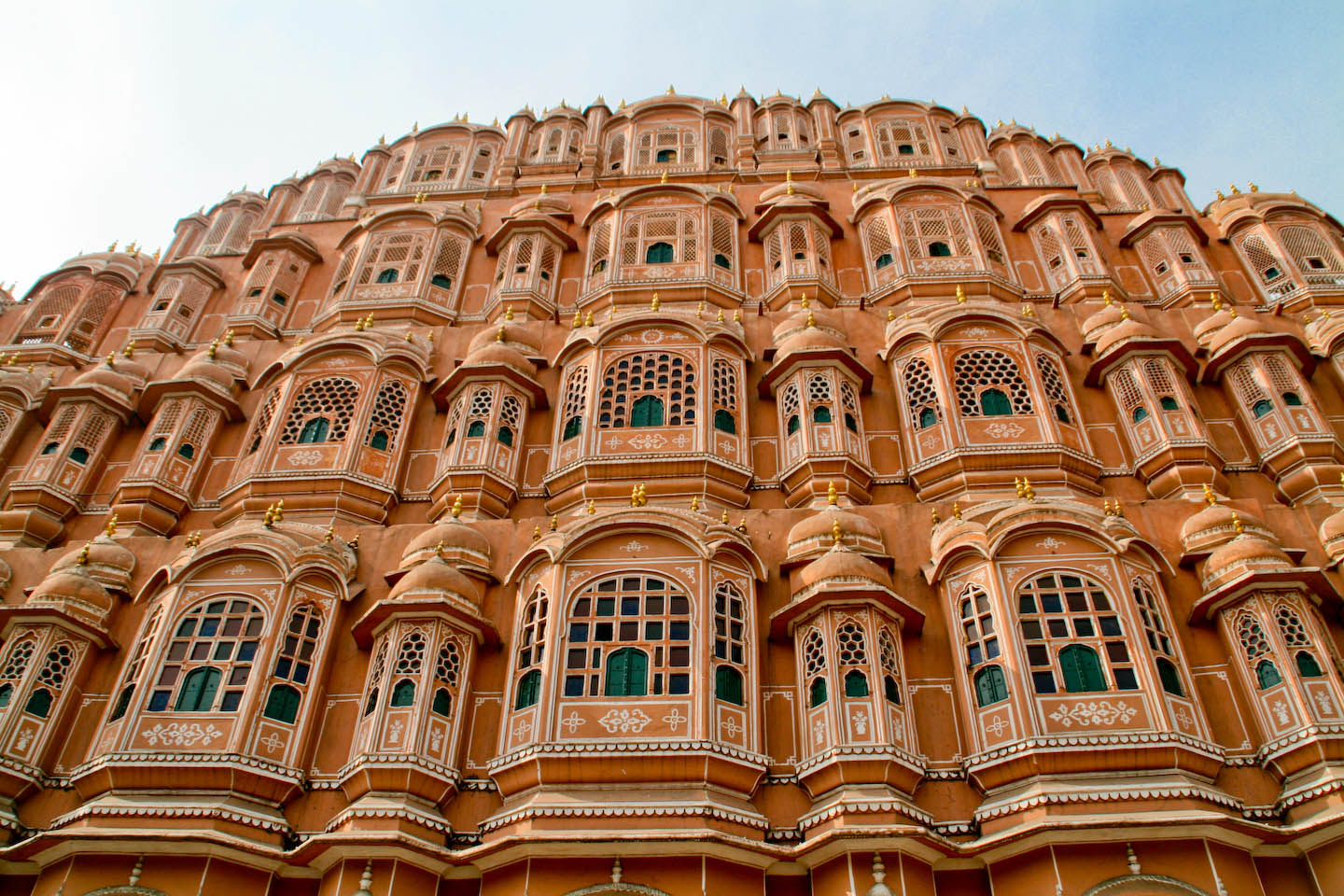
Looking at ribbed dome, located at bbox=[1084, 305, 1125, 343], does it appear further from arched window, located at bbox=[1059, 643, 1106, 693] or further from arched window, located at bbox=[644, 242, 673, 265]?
arched window, located at bbox=[644, 242, 673, 265]

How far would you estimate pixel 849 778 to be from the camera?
13461mm

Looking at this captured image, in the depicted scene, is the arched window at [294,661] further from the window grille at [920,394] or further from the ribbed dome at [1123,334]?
the ribbed dome at [1123,334]

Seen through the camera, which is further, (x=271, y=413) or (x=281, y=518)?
(x=271, y=413)

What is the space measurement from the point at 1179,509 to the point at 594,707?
958 centimetres

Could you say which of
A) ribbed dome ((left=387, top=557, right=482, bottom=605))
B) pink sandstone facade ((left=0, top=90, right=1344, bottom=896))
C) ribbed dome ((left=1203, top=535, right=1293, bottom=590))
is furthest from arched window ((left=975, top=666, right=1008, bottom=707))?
ribbed dome ((left=387, top=557, right=482, bottom=605))

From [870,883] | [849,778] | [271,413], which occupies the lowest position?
[870,883]

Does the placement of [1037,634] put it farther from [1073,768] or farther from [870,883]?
[870,883]

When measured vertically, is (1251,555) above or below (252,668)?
above

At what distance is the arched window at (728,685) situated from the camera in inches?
573

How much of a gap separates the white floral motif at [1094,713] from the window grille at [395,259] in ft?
56.3

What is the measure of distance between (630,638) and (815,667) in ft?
8.39

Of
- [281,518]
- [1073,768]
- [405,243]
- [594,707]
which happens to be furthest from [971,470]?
[405,243]

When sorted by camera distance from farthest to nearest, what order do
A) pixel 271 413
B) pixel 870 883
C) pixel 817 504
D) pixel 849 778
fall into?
pixel 271 413, pixel 817 504, pixel 849 778, pixel 870 883

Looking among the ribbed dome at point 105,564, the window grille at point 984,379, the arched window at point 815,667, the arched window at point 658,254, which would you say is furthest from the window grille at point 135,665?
the window grille at point 984,379
